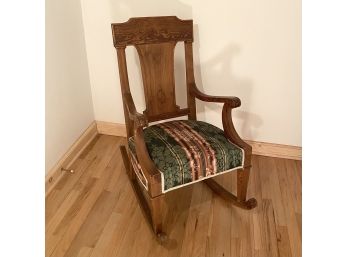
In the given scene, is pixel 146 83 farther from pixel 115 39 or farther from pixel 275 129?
pixel 275 129

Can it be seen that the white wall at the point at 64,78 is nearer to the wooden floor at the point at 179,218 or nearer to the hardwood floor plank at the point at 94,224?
the wooden floor at the point at 179,218

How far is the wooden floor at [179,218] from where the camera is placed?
66.2 inches

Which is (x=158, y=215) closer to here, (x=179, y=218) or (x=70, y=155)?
(x=179, y=218)

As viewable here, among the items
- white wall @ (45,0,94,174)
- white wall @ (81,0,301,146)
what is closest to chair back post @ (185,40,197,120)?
white wall @ (81,0,301,146)

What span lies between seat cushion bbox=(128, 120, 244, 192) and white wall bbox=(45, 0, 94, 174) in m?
0.67

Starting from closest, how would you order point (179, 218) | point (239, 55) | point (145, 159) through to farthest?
point (145, 159), point (179, 218), point (239, 55)

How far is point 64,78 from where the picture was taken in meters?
2.22

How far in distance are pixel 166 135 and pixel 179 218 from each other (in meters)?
0.50

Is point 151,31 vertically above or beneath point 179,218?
above

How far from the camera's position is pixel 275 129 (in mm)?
2307

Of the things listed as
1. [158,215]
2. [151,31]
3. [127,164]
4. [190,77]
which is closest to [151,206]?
[158,215]

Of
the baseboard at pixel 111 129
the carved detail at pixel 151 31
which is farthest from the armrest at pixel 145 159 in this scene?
the baseboard at pixel 111 129
